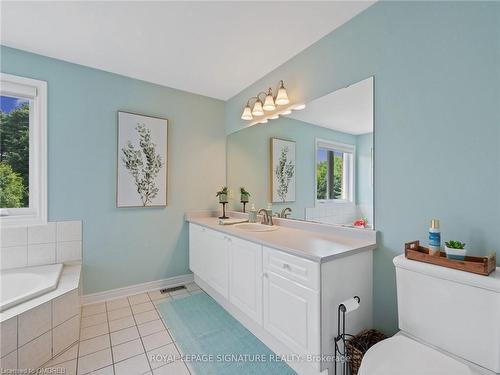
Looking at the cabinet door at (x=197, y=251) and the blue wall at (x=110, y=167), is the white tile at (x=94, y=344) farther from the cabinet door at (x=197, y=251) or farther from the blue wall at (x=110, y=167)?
the cabinet door at (x=197, y=251)

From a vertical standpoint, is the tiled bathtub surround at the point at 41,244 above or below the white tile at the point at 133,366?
above

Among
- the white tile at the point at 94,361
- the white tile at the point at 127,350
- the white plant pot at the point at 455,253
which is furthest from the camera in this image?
the white tile at the point at 127,350

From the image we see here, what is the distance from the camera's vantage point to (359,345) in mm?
1366

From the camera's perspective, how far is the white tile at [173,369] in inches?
58.9

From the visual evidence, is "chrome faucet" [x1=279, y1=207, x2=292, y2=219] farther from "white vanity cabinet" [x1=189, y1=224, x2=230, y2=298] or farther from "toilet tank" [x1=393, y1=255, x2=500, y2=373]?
"toilet tank" [x1=393, y1=255, x2=500, y2=373]

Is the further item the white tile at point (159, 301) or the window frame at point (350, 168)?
the white tile at point (159, 301)

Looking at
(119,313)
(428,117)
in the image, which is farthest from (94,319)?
(428,117)

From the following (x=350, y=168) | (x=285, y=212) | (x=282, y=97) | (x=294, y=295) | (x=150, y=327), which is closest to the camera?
(x=294, y=295)

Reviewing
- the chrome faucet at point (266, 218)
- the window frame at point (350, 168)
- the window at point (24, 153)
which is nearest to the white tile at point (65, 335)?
the window at point (24, 153)

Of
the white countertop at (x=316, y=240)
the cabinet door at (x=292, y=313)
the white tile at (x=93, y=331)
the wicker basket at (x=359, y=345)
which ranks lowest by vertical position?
the white tile at (x=93, y=331)

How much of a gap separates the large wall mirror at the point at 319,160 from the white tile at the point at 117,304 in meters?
1.70

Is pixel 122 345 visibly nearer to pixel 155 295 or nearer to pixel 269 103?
pixel 155 295

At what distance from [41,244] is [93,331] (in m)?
0.93

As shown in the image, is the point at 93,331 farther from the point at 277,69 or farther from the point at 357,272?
the point at 277,69
